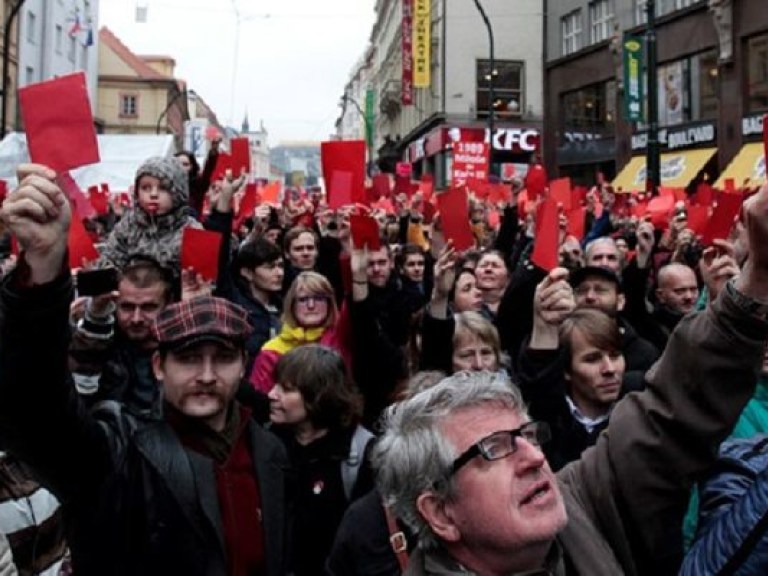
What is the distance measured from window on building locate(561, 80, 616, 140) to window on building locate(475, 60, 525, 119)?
21.6ft

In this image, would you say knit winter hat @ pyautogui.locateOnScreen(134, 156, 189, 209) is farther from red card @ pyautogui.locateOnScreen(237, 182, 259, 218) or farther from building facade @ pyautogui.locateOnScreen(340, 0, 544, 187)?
building facade @ pyautogui.locateOnScreen(340, 0, 544, 187)

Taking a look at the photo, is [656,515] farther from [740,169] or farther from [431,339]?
[740,169]

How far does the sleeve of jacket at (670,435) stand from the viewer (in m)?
1.98

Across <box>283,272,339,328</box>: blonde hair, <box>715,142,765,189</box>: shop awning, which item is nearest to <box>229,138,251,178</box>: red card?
<box>283,272,339,328</box>: blonde hair

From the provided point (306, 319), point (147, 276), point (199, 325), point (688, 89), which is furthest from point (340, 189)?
point (688, 89)

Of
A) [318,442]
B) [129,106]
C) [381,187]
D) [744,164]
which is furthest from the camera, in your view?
[129,106]

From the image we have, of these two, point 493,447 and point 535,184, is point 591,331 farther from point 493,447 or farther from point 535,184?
point 535,184

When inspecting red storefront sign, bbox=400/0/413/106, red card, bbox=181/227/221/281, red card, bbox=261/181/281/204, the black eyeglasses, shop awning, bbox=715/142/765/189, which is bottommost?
the black eyeglasses

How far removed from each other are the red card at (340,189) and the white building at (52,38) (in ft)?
113

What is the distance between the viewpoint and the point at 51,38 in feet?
135

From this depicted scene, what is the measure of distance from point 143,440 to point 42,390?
529 millimetres

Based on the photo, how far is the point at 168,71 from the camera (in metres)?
91.2

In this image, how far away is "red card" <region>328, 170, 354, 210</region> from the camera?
20.3 feet

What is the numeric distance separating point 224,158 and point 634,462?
5.52 m
